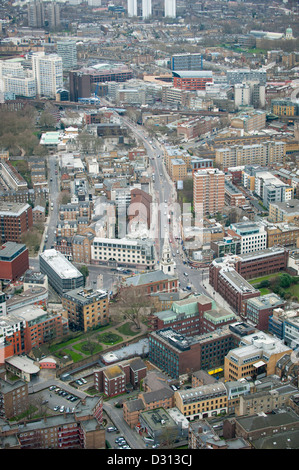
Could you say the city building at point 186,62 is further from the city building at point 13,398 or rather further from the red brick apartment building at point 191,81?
the city building at point 13,398

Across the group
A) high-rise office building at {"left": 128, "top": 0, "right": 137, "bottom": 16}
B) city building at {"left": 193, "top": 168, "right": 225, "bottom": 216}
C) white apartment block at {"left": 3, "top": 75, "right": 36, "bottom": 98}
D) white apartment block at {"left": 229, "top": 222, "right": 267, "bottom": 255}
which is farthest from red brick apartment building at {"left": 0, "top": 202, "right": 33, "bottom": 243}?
high-rise office building at {"left": 128, "top": 0, "right": 137, "bottom": 16}

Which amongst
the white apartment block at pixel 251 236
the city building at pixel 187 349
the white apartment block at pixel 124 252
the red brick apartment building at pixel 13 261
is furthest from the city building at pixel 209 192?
the city building at pixel 187 349

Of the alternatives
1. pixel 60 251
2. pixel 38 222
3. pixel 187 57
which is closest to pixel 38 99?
pixel 187 57

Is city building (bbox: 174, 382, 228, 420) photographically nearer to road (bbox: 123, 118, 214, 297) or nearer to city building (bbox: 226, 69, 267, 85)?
road (bbox: 123, 118, 214, 297)

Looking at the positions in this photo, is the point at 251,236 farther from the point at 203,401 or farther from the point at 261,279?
the point at 203,401

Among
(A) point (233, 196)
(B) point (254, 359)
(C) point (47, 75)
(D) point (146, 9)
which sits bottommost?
(B) point (254, 359)

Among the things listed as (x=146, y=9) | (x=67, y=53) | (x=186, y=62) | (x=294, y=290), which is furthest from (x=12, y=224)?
(x=146, y=9)
